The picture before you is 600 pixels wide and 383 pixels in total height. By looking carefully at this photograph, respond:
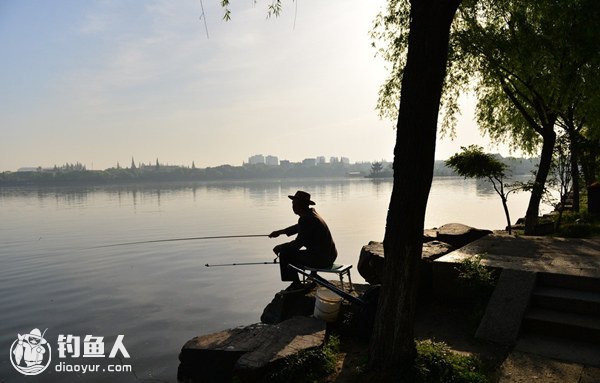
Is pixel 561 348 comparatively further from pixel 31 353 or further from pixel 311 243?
pixel 31 353

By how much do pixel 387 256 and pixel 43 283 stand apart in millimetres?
14418

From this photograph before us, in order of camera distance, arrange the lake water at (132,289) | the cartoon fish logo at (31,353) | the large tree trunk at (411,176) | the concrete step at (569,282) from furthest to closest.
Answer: the lake water at (132,289), the cartoon fish logo at (31,353), the concrete step at (569,282), the large tree trunk at (411,176)

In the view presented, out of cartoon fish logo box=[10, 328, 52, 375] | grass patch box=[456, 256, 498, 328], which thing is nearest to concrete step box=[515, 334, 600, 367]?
grass patch box=[456, 256, 498, 328]

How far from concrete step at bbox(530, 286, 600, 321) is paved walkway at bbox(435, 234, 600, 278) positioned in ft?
1.18

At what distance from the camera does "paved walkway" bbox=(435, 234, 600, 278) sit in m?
7.17

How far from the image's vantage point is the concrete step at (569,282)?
6312 millimetres

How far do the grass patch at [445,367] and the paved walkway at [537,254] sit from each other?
8.19 ft

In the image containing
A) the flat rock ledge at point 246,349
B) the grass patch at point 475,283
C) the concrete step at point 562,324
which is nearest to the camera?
the flat rock ledge at point 246,349

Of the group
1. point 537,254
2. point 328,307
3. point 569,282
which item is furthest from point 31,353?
point 537,254

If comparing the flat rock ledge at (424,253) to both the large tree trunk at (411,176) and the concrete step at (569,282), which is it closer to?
the concrete step at (569,282)

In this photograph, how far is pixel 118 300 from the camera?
12633mm

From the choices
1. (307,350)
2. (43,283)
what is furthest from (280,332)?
(43,283)

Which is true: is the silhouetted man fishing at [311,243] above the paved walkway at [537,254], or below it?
above

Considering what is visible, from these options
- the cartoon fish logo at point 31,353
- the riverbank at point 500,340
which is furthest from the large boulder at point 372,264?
the cartoon fish logo at point 31,353
